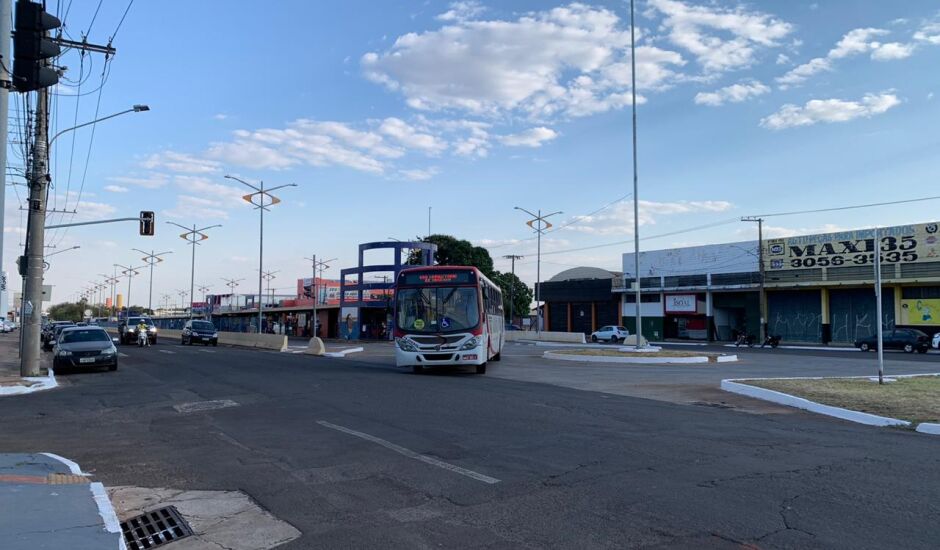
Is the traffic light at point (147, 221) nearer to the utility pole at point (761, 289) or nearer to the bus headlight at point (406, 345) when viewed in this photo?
the bus headlight at point (406, 345)

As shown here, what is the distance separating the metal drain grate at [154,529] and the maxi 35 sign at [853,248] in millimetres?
49132

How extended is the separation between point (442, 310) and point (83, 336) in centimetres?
1284

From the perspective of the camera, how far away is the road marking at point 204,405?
46.0 feet

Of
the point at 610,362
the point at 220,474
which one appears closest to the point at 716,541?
the point at 220,474

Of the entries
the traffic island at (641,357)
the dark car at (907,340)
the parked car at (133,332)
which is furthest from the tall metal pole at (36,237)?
the dark car at (907,340)

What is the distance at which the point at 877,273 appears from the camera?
1678 centimetres

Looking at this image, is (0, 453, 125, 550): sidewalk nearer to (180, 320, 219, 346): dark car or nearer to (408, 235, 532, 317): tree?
(180, 320, 219, 346): dark car

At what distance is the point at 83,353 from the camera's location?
2258cm

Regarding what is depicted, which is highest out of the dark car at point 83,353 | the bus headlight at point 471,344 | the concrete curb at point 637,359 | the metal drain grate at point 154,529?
the bus headlight at point 471,344

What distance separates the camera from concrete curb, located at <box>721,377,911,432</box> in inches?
496

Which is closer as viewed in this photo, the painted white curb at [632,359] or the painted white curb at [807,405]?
the painted white curb at [807,405]

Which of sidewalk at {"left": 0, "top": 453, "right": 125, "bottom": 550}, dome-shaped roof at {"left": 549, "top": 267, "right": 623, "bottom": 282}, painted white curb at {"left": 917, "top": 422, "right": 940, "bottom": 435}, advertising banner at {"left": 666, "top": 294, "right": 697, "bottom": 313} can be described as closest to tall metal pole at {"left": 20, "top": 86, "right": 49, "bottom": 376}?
sidewalk at {"left": 0, "top": 453, "right": 125, "bottom": 550}

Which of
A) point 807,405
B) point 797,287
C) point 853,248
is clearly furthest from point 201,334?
point 853,248

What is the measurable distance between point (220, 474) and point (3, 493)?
225cm
